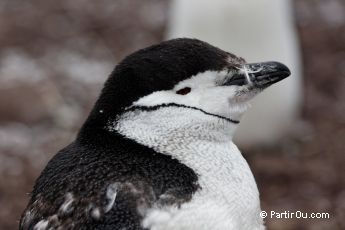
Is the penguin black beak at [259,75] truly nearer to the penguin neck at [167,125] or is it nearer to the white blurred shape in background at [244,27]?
the penguin neck at [167,125]

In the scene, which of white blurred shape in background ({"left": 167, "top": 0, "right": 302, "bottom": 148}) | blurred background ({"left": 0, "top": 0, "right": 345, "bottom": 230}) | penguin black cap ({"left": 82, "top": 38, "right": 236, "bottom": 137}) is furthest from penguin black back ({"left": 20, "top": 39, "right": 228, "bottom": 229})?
white blurred shape in background ({"left": 167, "top": 0, "right": 302, "bottom": 148})

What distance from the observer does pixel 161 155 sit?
2.62 metres

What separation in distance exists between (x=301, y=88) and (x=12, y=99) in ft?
6.56

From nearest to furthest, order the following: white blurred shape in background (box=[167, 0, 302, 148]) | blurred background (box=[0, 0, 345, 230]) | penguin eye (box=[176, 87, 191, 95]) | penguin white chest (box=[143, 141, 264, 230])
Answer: penguin white chest (box=[143, 141, 264, 230]) < penguin eye (box=[176, 87, 191, 95]) < blurred background (box=[0, 0, 345, 230]) < white blurred shape in background (box=[167, 0, 302, 148])

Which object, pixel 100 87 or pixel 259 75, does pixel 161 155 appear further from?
pixel 100 87

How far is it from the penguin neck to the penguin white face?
22 mm

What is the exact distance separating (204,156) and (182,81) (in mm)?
233

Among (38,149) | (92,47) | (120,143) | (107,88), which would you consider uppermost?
(92,47)

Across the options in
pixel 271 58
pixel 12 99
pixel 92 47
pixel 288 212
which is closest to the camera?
pixel 288 212

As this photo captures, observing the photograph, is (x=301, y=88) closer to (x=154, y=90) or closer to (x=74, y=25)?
(x=74, y=25)

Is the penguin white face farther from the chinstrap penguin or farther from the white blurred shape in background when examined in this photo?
the white blurred shape in background

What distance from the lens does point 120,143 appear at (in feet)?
8.65

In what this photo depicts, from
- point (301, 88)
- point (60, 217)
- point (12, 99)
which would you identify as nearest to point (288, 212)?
point (301, 88)

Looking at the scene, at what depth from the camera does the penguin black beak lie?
2.69 metres
